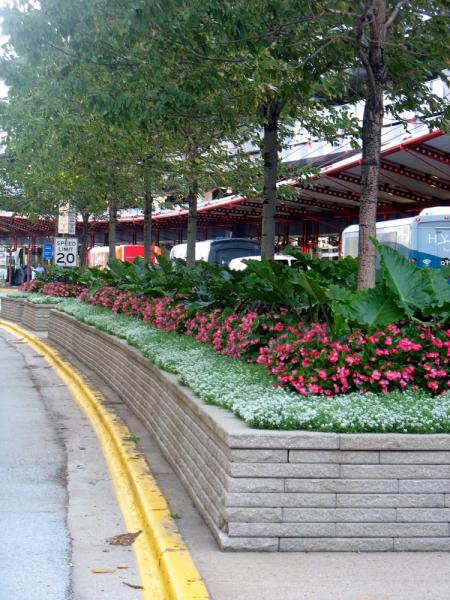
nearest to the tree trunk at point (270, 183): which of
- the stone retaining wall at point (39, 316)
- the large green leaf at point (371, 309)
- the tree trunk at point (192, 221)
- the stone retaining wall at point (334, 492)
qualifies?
the tree trunk at point (192, 221)

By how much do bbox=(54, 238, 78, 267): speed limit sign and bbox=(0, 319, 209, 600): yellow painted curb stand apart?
48.0 feet

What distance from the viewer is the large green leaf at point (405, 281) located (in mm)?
7641

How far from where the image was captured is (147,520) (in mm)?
6648

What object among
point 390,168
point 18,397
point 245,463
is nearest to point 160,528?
point 245,463

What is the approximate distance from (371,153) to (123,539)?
3.97 meters

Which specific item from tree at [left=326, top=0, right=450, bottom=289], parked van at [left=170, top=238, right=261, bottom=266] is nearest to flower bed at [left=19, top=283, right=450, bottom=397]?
tree at [left=326, top=0, right=450, bottom=289]

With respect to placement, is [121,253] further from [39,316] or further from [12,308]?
→ [39,316]

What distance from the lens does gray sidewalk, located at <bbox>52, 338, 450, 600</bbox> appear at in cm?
514

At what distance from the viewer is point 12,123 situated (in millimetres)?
16781

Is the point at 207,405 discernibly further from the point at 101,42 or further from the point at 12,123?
the point at 12,123

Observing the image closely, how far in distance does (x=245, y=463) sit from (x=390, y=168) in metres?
27.5

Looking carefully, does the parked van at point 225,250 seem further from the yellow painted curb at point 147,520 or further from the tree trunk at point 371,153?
the tree trunk at point 371,153

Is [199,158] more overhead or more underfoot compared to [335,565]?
more overhead

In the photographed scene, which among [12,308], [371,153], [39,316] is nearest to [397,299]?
[371,153]
